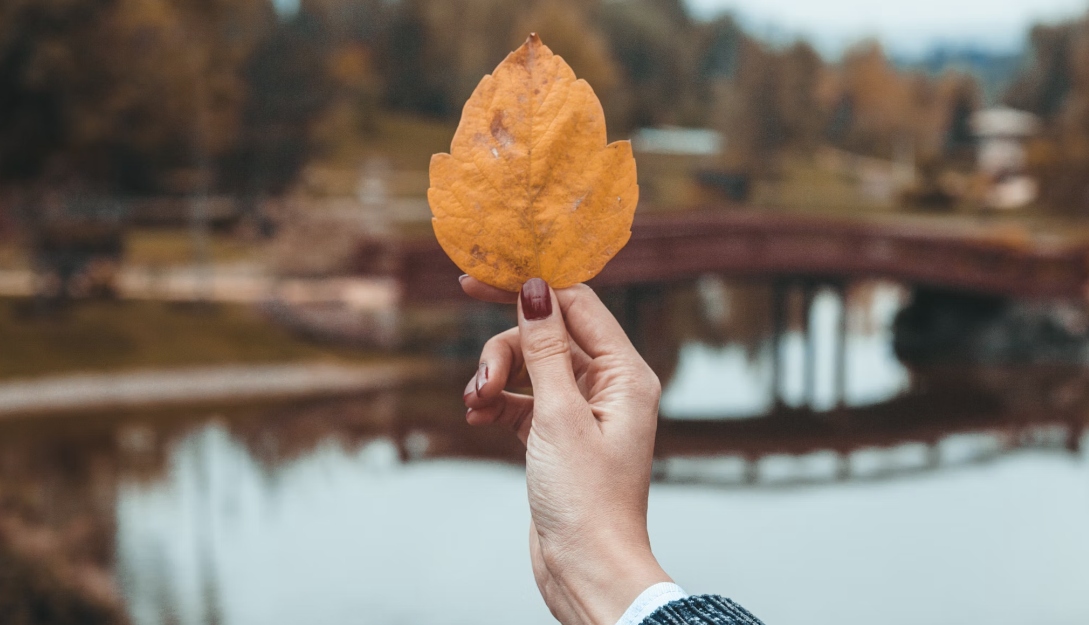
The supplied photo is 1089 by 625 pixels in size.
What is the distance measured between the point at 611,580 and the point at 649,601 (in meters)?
0.05

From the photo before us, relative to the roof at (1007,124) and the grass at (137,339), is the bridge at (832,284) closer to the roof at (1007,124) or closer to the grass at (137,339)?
the grass at (137,339)

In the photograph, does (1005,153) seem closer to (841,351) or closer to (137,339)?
(841,351)

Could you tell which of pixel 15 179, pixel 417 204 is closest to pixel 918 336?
pixel 417 204

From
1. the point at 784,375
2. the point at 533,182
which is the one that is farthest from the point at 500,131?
the point at 784,375

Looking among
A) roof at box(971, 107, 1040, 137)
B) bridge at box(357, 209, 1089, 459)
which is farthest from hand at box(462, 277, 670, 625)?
roof at box(971, 107, 1040, 137)

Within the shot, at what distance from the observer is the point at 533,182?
47.3 inches

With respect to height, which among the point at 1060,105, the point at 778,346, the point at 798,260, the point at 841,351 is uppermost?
the point at 1060,105

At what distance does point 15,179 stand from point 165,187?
140 inches

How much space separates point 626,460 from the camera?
112 cm

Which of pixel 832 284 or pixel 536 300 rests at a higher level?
pixel 536 300

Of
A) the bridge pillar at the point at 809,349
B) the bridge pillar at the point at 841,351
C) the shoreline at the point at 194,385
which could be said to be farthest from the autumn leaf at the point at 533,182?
the bridge pillar at the point at 841,351

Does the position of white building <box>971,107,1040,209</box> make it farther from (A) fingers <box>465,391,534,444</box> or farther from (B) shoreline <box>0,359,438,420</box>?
(A) fingers <box>465,391,534,444</box>

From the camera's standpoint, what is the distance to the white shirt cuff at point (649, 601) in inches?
41.0

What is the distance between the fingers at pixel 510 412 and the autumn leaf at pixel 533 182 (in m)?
0.15
